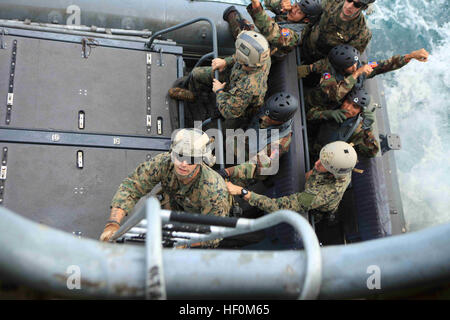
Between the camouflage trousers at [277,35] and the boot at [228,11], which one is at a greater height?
the boot at [228,11]

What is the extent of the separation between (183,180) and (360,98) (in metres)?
1.65

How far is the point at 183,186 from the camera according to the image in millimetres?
2920

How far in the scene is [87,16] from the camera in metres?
4.27

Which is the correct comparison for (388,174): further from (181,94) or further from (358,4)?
(181,94)

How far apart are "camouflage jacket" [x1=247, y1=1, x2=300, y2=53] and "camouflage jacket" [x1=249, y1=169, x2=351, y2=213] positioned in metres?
1.02

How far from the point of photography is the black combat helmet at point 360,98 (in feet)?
12.6

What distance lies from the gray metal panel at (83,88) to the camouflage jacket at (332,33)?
1.14 meters

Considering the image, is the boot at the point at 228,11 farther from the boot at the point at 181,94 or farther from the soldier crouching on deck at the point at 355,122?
the soldier crouching on deck at the point at 355,122

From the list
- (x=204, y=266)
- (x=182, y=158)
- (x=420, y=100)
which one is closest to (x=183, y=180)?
(x=182, y=158)

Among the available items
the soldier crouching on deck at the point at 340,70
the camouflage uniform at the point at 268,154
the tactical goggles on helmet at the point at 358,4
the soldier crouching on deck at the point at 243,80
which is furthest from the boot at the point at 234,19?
the camouflage uniform at the point at 268,154

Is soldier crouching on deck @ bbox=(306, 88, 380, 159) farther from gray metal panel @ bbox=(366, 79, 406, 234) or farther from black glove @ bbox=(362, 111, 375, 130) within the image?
gray metal panel @ bbox=(366, 79, 406, 234)

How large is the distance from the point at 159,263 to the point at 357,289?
403mm
